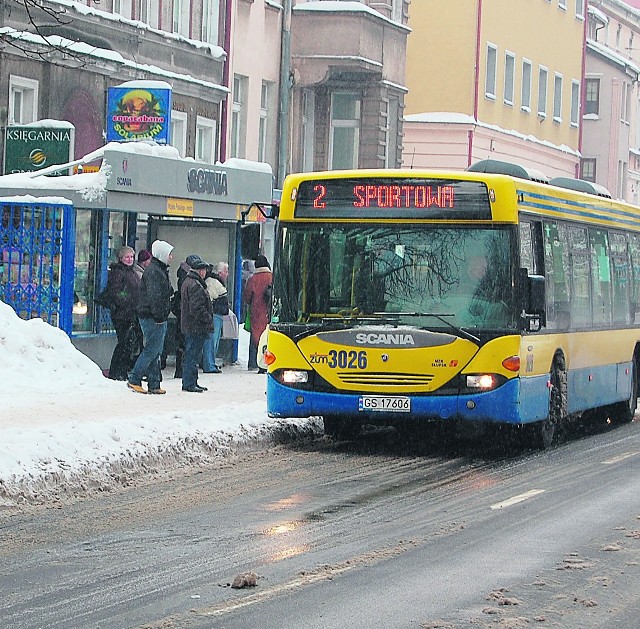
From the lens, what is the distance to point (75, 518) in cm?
1179

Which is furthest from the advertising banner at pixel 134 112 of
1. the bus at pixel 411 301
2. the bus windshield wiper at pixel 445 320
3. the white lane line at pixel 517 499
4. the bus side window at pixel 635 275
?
the white lane line at pixel 517 499

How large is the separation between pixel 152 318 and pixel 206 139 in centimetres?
1594

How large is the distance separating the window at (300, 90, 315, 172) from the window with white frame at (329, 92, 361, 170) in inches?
23.4

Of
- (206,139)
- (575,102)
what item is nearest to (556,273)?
(206,139)

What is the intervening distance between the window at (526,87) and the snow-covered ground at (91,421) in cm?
3211

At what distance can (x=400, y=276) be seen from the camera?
16.6 m

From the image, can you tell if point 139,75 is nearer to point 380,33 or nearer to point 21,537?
point 380,33

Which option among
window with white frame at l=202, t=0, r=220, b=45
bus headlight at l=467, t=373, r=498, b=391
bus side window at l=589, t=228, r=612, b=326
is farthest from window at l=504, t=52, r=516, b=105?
bus headlight at l=467, t=373, r=498, b=391

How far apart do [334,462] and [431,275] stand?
1989 millimetres

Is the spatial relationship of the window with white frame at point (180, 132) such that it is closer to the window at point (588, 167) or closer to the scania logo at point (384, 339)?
the scania logo at point (384, 339)

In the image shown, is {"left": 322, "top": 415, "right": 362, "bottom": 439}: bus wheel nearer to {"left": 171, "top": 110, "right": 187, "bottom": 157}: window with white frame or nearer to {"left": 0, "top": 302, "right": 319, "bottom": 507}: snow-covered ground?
{"left": 0, "top": 302, "right": 319, "bottom": 507}: snow-covered ground

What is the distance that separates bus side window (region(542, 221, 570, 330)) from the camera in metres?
17.8

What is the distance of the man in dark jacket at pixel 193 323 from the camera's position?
21156 mm

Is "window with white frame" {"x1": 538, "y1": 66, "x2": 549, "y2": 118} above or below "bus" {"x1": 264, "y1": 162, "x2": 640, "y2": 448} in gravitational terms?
above
